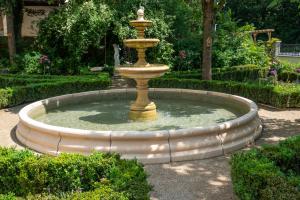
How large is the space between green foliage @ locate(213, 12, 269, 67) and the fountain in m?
6.77

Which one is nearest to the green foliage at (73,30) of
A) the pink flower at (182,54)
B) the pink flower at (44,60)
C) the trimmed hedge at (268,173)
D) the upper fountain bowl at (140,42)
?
the pink flower at (44,60)

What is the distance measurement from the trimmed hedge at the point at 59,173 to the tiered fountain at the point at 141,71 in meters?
3.67

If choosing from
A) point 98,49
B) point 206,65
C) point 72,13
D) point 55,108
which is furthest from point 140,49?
point 98,49

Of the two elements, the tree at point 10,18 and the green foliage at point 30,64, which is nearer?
the green foliage at point 30,64

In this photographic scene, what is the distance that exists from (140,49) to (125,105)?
2833 millimetres

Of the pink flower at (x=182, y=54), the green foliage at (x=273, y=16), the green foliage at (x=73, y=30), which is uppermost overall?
the green foliage at (x=273, y=16)

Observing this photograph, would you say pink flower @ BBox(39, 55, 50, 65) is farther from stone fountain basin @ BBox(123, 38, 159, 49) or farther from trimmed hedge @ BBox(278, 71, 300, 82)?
trimmed hedge @ BBox(278, 71, 300, 82)

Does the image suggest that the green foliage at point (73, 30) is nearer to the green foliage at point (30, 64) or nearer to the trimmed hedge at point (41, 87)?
the green foliage at point (30, 64)

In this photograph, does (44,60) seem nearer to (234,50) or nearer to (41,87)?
(41,87)

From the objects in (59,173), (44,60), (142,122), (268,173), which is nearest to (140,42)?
(142,122)

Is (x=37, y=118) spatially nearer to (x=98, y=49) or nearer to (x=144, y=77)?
(x=144, y=77)

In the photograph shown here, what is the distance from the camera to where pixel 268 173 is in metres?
4.68

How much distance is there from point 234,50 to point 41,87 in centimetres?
1050

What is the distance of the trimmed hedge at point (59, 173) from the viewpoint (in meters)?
5.16
